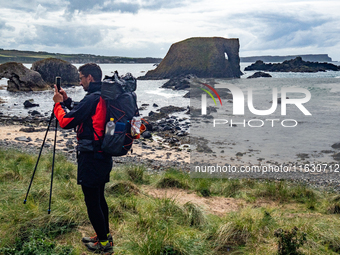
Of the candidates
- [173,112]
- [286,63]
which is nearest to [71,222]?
[173,112]

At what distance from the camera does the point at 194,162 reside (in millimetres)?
12664

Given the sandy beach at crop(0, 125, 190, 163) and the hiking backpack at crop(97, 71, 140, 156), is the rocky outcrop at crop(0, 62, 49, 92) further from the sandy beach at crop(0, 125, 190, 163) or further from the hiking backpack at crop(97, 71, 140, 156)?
the hiking backpack at crop(97, 71, 140, 156)

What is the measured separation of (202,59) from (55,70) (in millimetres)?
38841

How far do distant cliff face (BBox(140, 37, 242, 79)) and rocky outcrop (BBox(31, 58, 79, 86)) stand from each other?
2917 centimetres

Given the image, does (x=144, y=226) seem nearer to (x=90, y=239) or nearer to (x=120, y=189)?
(x=90, y=239)

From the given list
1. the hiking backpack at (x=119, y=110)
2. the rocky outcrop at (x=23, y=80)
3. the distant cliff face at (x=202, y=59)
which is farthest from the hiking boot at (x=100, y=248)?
the distant cliff face at (x=202, y=59)

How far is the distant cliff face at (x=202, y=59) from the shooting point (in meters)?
76.6

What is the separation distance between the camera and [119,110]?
132 inches

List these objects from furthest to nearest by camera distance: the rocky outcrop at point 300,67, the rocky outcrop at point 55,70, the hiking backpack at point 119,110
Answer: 1. the rocky outcrop at point 300,67
2. the rocky outcrop at point 55,70
3. the hiking backpack at point 119,110

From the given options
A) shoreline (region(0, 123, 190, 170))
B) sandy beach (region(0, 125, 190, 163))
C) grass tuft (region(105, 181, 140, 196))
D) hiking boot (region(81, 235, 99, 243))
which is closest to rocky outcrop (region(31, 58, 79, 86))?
shoreline (region(0, 123, 190, 170))

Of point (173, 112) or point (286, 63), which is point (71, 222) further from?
point (286, 63)

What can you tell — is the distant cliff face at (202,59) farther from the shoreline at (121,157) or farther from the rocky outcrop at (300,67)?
the shoreline at (121,157)

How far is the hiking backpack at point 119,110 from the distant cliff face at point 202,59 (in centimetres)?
7251

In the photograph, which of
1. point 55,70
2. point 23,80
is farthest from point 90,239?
point 55,70
